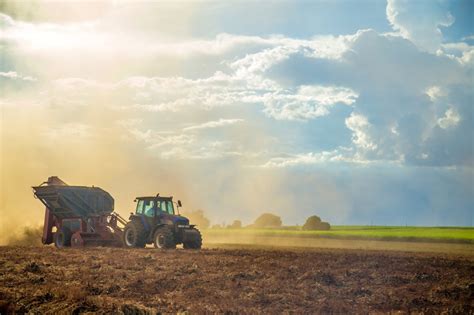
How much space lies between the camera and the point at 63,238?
115 feet

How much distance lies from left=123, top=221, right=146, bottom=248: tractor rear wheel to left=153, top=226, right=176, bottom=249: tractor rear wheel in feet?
3.00

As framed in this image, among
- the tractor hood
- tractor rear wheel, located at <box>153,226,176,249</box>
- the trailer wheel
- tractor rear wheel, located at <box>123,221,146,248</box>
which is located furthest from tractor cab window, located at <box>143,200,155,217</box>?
the trailer wheel

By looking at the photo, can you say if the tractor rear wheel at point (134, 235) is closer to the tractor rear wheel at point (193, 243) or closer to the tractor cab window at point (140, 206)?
the tractor cab window at point (140, 206)

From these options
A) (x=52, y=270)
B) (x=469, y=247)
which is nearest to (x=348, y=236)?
(x=469, y=247)

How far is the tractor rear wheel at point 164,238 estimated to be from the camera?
30594mm

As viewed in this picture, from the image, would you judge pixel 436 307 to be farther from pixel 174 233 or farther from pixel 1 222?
pixel 1 222

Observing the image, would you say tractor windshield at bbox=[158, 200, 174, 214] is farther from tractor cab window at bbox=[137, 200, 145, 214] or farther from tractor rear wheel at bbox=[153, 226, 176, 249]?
tractor rear wheel at bbox=[153, 226, 176, 249]

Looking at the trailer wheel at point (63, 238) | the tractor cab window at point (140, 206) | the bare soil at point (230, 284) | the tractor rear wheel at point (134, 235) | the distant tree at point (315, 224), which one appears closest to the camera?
the bare soil at point (230, 284)

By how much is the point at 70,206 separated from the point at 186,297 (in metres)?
19.2

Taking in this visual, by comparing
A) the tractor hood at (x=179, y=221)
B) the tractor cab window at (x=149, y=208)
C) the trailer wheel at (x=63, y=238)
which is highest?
the tractor cab window at (x=149, y=208)

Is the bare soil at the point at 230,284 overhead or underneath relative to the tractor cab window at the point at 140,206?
underneath

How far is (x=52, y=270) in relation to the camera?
868 inches

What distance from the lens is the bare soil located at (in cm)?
1616

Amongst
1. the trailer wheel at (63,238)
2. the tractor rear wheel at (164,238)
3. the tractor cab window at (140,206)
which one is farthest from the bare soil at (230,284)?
the trailer wheel at (63,238)
